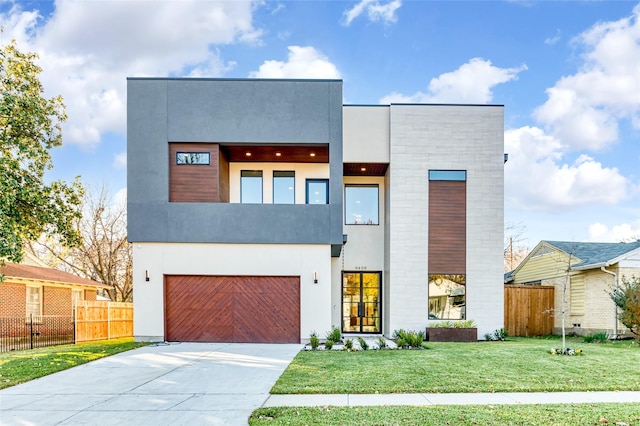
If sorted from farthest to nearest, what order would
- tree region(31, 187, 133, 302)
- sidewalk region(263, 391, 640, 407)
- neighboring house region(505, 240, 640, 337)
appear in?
tree region(31, 187, 133, 302) → neighboring house region(505, 240, 640, 337) → sidewalk region(263, 391, 640, 407)

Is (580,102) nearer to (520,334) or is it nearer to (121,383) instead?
(520,334)

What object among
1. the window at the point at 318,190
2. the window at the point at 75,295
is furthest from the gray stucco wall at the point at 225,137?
the window at the point at 75,295

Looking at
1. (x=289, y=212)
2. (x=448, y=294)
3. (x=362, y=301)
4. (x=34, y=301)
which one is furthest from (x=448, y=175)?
(x=34, y=301)

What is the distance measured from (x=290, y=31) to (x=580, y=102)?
13.3 meters

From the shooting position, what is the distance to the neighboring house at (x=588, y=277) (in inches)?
586

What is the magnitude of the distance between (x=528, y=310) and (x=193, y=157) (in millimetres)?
14027

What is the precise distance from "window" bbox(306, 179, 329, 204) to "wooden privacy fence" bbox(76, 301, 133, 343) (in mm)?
9261

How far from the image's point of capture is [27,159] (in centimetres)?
1177

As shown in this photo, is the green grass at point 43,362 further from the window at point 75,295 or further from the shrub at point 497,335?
the shrub at point 497,335

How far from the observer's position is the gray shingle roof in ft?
50.2

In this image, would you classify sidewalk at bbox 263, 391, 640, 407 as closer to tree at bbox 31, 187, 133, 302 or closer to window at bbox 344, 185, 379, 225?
window at bbox 344, 185, 379, 225

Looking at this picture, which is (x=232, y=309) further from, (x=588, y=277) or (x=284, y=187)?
(x=588, y=277)

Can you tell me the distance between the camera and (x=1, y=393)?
24.2 feet

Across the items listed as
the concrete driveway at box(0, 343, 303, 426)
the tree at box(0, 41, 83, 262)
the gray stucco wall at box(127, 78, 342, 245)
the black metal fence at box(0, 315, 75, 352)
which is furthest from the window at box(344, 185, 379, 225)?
the black metal fence at box(0, 315, 75, 352)
